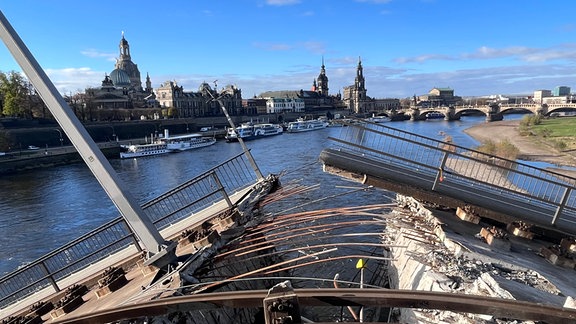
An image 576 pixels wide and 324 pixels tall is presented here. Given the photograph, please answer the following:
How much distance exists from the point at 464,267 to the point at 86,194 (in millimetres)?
35480

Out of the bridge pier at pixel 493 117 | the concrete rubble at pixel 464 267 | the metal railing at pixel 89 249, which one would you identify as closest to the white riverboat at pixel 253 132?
the metal railing at pixel 89 249

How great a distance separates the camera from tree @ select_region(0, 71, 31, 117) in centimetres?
6625

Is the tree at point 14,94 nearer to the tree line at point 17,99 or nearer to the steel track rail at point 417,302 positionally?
the tree line at point 17,99

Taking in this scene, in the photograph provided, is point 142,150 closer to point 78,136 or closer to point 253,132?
point 253,132

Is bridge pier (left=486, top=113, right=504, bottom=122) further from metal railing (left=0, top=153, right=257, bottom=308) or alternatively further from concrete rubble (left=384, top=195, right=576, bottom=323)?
concrete rubble (left=384, top=195, right=576, bottom=323)

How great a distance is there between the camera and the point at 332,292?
2.75m

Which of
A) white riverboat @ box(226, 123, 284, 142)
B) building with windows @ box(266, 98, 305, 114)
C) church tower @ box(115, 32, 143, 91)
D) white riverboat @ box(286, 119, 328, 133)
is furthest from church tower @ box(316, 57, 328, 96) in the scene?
white riverboat @ box(226, 123, 284, 142)

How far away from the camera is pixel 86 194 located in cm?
3491

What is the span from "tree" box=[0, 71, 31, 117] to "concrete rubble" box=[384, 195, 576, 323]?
76.8 meters

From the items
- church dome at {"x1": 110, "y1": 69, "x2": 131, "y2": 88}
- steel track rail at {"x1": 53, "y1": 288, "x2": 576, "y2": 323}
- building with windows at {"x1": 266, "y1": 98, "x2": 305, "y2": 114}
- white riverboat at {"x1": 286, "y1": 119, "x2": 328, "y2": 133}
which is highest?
church dome at {"x1": 110, "y1": 69, "x2": 131, "y2": 88}

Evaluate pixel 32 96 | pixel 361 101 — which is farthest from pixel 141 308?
pixel 361 101

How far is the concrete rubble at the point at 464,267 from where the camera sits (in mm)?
5930

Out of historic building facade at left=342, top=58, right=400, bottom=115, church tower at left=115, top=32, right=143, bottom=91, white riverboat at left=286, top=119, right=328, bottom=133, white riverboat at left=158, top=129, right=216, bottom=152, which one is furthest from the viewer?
historic building facade at left=342, top=58, right=400, bottom=115

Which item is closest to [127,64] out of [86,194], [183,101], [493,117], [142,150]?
[183,101]
